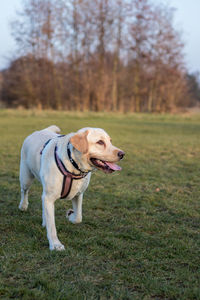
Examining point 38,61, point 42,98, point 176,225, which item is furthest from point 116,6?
point 176,225

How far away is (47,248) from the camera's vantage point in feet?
11.5

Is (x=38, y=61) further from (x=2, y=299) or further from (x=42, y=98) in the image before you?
(x=2, y=299)

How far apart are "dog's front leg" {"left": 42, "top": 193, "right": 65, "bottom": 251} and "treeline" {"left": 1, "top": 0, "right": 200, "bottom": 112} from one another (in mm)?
29729

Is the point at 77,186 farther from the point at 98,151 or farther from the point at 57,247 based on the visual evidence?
the point at 57,247

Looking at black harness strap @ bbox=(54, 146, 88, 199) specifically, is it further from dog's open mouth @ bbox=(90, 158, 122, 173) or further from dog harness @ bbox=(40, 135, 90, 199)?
dog's open mouth @ bbox=(90, 158, 122, 173)

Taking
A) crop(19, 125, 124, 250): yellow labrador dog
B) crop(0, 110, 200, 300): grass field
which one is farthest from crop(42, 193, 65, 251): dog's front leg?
crop(0, 110, 200, 300): grass field

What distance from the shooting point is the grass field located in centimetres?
272

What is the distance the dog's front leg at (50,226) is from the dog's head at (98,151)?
2.15 feet

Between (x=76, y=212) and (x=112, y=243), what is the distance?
754mm

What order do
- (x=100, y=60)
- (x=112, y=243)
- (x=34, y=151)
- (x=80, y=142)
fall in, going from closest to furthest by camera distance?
(x=80, y=142), (x=112, y=243), (x=34, y=151), (x=100, y=60)

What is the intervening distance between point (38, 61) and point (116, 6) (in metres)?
9.84

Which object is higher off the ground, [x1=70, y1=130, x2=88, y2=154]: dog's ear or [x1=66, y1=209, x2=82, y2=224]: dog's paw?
[x1=70, y1=130, x2=88, y2=154]: dog's ear

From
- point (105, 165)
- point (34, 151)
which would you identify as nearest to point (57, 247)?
point (105, 165)

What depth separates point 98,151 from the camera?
11.4 feet
